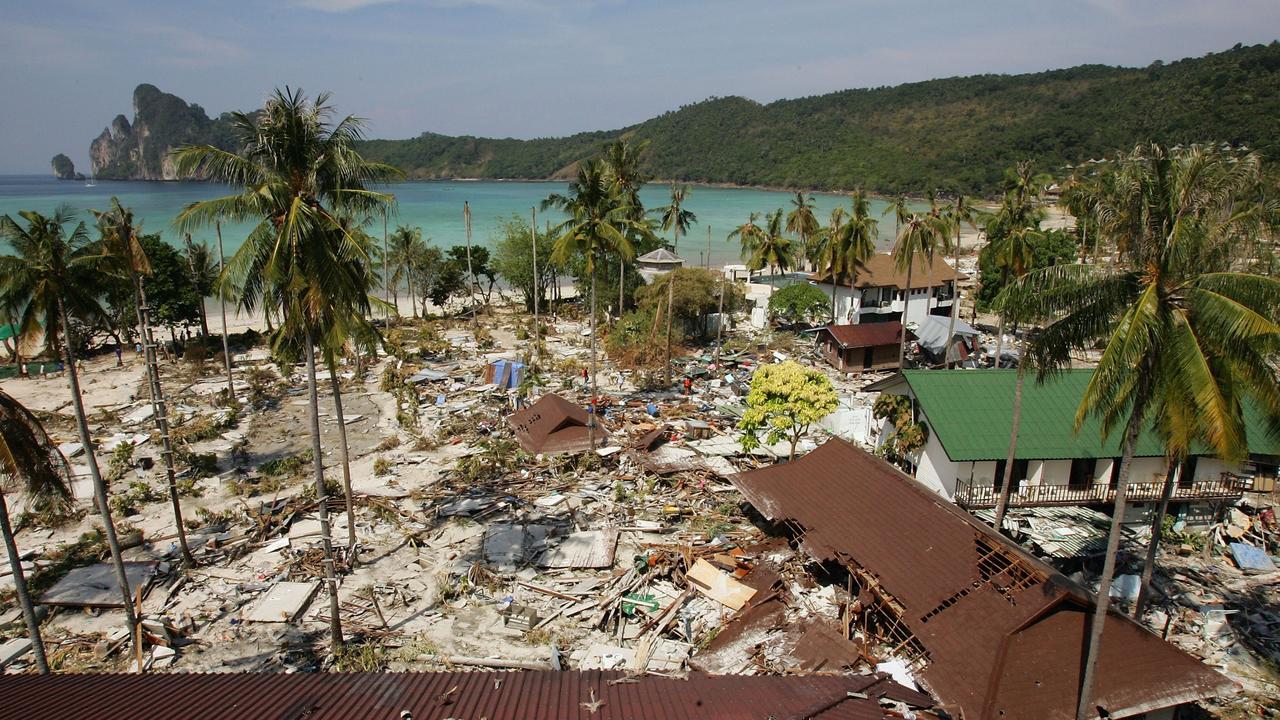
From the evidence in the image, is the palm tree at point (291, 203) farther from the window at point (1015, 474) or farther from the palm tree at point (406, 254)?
the palm tree at point (406, 254)

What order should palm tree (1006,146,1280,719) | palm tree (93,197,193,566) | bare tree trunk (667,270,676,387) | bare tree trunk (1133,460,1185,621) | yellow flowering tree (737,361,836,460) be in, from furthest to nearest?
bare tree trunk (667,270,676,387) < yellow flowering tree (737,361,836,460) < palm tree (93,197,193,566) < bare tree trunk (1133,460,1185,621) < palm tree (1006,146,1280,719)

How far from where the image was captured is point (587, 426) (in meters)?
24.3

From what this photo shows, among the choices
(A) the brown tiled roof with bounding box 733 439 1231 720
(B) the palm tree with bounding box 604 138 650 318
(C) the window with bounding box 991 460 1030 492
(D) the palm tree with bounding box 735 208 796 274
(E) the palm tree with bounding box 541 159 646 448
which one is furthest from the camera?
(D) the palm tree with bounding box 735 208 796 274

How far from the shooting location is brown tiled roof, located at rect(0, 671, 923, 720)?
8609mm

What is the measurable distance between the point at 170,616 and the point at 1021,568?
18.0 meters

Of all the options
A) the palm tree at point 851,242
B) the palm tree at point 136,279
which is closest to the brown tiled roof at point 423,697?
the palm tree at point 136,279

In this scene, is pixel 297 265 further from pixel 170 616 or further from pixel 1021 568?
pixel 1021 568

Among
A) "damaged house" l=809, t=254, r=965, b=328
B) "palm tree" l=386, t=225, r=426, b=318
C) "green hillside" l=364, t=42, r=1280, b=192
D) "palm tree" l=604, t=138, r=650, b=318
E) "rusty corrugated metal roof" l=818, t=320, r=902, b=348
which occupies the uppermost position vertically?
"green hillside" l=364, t=42, r=1280, b=192

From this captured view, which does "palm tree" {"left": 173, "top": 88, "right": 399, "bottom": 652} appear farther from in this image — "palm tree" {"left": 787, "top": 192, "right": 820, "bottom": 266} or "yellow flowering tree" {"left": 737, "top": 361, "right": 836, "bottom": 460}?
"palm tree" {"left": 787, "top": 192, "right": 820, "bottom": 266}

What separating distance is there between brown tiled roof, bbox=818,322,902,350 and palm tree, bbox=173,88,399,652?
26439mm

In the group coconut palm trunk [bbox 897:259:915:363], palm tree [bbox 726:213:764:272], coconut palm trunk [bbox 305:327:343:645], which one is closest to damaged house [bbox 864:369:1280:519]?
coconut palm trunk [bbox 897:259:915:363]

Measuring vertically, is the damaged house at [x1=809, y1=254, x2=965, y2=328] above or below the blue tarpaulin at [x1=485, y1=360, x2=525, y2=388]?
above

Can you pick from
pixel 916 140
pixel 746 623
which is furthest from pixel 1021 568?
pixel 916 140

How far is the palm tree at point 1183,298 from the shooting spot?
9070 millimetres
